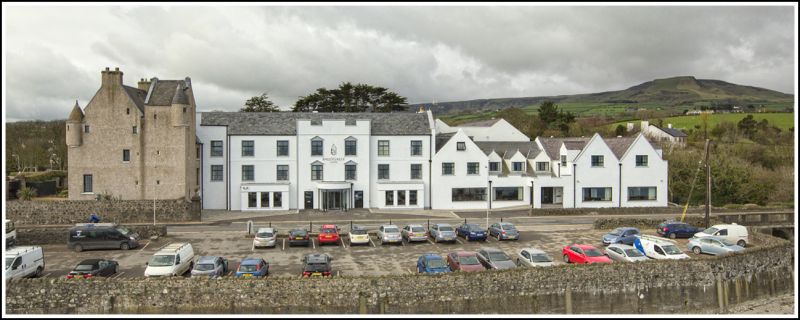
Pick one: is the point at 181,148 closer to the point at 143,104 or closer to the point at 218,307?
the point at 143,104

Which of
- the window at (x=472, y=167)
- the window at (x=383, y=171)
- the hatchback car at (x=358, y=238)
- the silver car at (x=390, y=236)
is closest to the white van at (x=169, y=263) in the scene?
the hatchback car at (x=358, y=238)

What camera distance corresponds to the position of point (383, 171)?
54938mm

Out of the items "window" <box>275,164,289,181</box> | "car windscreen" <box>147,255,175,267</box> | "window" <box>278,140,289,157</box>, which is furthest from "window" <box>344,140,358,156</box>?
"car windscreen" <box>147,255,175,267</box>

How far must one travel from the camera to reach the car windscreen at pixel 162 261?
2635cm

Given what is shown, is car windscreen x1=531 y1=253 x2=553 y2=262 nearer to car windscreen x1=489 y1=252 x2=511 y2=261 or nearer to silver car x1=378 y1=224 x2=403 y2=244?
car windscreen x1=489 y1=252 x2=511 y2=261

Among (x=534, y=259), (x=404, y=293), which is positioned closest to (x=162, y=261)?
(x=404, y=293)

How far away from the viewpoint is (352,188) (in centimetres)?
5381

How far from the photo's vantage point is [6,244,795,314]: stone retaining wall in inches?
921

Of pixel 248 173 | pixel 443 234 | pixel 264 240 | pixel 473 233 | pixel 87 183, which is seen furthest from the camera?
pixel 248 173

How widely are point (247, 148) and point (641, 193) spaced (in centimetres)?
3842

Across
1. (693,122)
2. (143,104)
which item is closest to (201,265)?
(143,104)

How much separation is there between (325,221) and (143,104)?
19.8 metres

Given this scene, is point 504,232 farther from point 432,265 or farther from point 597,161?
point 597,161

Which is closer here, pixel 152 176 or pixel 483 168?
pixel 152 176
